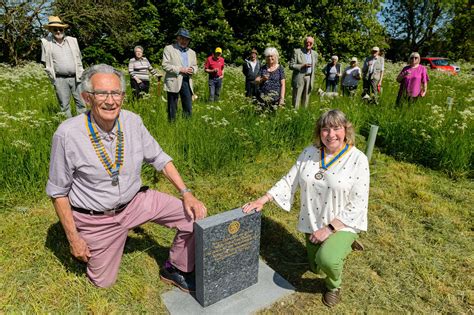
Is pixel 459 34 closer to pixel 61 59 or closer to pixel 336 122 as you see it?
pixel 61 59

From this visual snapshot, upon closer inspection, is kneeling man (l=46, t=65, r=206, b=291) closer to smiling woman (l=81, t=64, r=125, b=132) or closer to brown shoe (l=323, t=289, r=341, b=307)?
smiling woman (l=81, t=64, r=125, b=132)

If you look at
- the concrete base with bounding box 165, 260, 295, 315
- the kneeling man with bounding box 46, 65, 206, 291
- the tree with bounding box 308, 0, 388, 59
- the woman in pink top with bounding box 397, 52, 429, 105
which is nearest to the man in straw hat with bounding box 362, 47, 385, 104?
the woman in pink top with bounding box 397, 52, 429, 105

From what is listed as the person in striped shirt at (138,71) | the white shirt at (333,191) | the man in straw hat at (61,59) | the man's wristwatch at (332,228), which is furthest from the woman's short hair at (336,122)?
the person in striped shirt at (138,71)

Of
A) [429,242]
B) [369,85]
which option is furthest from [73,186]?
[369,85]

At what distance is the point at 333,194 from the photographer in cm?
253

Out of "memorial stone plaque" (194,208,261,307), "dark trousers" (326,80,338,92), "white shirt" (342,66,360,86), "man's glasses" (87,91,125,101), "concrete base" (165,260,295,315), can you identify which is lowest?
"concrete base" (165,260,295,315)

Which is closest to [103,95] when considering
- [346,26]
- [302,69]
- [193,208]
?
[193,208]

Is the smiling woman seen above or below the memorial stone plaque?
above

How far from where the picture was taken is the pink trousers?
2393mm

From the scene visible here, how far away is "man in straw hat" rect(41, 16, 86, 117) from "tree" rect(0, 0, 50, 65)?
12409mm

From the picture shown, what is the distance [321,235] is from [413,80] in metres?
6.06

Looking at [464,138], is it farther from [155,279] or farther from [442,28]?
[442,28]

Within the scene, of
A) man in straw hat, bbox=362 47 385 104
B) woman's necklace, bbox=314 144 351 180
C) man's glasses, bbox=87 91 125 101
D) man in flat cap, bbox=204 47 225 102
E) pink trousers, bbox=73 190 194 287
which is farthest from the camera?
man in straw hat, bbox=362 47 385 104

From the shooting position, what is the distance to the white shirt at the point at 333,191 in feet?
8.14
